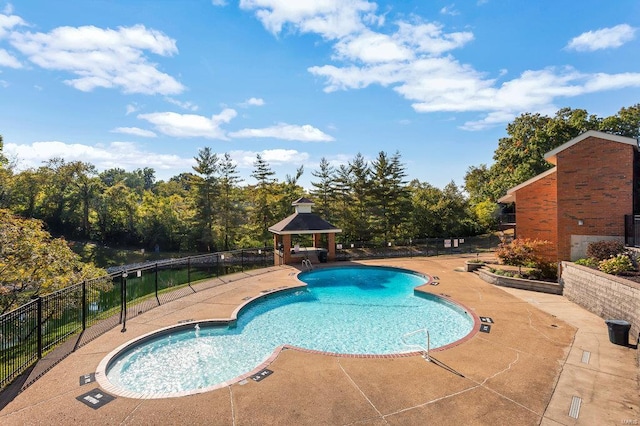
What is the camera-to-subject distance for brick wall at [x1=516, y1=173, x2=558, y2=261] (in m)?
16.0

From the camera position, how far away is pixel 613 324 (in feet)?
25.3

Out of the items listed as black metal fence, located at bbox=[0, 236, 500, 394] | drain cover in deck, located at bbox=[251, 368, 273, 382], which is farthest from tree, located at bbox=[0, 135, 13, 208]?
drain cover in deck, located at bbox=[251, 368, 273, 382]

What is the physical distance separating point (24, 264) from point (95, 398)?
290 inches

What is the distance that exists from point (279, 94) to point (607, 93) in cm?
1937

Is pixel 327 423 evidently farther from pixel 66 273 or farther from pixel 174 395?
pixel 66 273

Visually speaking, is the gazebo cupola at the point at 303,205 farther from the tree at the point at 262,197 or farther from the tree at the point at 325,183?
the tree at the point at 262,197

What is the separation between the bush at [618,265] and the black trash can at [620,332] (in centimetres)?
301

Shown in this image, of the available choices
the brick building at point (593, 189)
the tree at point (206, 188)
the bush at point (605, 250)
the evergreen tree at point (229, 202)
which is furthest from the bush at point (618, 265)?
the tree at point (206, 188)

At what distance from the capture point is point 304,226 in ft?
68.7

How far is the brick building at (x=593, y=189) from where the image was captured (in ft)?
40.8

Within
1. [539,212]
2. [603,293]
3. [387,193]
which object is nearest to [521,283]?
[603,293]

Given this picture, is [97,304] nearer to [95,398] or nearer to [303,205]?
[95,398]

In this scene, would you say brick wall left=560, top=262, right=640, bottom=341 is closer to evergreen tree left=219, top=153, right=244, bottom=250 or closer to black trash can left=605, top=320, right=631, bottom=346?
black trash can left=605, top=320, right=631, bottom=346

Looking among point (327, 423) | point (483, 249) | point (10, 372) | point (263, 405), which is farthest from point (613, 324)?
point (483, 249)
